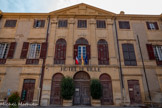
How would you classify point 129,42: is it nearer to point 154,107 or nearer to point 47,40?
point 154,107

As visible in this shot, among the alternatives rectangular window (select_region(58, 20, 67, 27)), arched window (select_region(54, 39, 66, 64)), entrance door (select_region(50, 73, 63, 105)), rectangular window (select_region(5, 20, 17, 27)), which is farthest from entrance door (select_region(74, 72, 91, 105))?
rectangular window (select_region(5, 20, 17, 27))

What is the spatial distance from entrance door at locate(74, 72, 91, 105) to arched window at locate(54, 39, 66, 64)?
2.55m

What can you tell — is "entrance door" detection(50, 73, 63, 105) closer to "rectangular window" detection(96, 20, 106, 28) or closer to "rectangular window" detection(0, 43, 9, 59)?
"rectangular window" detection(0, 43, 9, 59)

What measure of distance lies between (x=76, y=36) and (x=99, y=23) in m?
3.68

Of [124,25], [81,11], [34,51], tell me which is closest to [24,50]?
[34,51]

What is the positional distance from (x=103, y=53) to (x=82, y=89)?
4.83 meters

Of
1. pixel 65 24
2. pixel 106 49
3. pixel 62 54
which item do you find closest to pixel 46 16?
pixel 65 24

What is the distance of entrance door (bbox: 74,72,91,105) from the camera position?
11609 millimetres

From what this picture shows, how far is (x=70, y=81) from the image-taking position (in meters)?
11.4

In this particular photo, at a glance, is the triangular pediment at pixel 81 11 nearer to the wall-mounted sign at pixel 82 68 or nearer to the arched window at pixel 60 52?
the arched window at pixel 60 52

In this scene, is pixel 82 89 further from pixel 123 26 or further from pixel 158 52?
pixel 158 52

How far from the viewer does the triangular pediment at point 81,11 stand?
610 inches

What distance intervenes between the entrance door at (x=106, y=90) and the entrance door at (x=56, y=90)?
454cm

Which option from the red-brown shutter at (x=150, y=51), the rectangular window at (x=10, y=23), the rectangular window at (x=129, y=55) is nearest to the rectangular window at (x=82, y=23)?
the rectangular window at (x=129, y=55)
